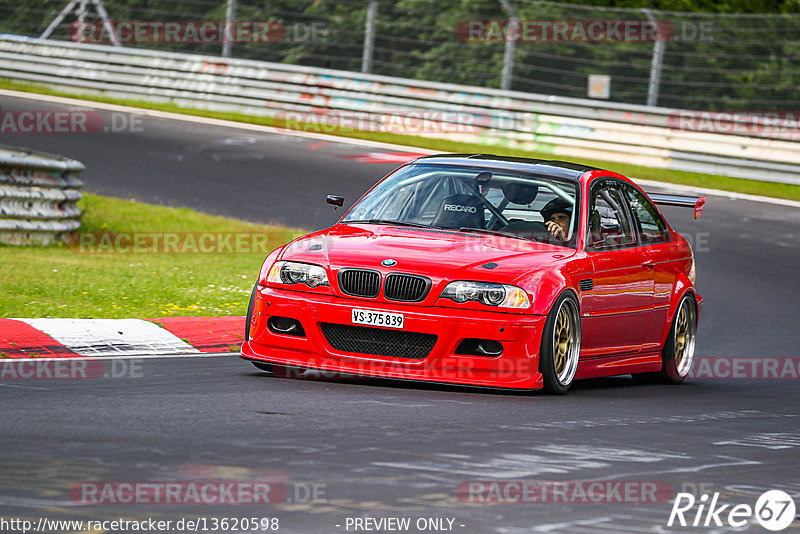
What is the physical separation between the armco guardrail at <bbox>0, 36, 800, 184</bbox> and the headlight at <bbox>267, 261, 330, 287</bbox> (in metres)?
14.0

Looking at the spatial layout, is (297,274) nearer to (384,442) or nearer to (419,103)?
(384,442)

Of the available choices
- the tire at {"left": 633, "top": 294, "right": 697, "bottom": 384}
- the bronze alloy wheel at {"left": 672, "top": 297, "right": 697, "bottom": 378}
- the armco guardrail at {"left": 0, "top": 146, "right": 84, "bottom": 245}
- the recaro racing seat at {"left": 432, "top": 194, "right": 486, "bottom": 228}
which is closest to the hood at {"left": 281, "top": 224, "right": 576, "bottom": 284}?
the recaro racing seat at {"left": 432, "top": 194, "right": 486, "bottom": 228}

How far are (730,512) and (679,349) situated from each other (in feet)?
15.8

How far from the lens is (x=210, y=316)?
10.6 metres

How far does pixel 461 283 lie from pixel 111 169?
485 inches

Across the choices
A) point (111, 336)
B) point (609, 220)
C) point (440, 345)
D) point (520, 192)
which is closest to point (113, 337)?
point (111, 336)

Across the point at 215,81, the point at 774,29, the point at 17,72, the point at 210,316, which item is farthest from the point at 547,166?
the point at 17,72

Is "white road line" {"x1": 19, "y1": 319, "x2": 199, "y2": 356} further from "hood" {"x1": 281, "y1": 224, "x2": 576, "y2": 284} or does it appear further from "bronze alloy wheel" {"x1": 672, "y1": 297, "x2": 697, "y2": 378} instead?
"bronze alloy wheel" {"x1": 672, "y1": 297, "x2": 697, "y2": 378}

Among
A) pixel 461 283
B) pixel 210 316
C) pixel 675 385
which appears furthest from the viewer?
pixel 210 316

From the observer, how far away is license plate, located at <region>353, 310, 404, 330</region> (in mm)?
7641

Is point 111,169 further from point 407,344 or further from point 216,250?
point 407,344

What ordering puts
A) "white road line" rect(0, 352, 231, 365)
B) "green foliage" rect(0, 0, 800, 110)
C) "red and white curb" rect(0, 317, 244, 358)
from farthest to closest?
"green foliage" rect(0, 0, 800, 110), "red and white curb" rect(0, 317, 244, 358), "white road line" rect(0, 352, 231, 365)

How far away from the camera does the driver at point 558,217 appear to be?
870 cm

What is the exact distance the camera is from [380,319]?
7660 mm
